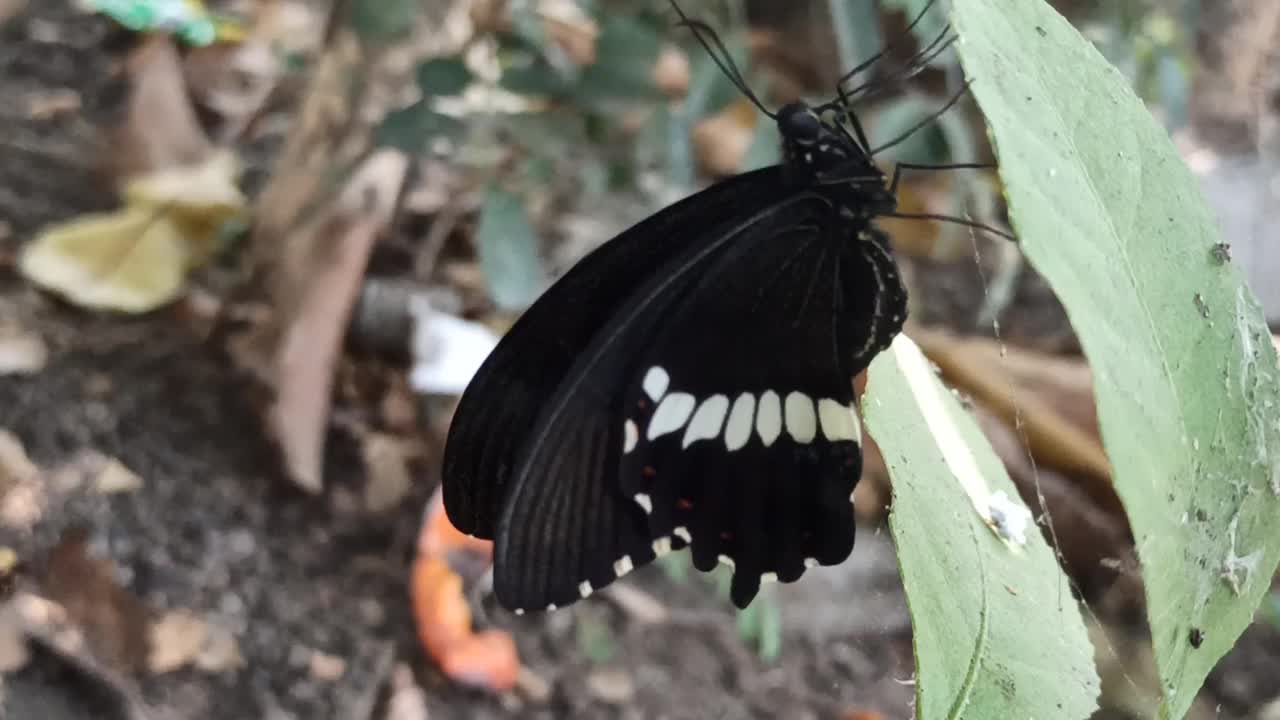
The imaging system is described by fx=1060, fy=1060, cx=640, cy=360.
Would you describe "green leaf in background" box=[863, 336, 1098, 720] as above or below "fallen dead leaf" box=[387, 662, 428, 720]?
above

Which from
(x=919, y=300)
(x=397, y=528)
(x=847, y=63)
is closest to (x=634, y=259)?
(x=847, y=63)

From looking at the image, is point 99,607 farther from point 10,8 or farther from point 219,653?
point 10,8

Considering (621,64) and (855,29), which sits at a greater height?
(855,29)

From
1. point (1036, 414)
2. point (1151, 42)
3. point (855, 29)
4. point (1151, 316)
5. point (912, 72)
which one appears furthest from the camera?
point (1151, 42)

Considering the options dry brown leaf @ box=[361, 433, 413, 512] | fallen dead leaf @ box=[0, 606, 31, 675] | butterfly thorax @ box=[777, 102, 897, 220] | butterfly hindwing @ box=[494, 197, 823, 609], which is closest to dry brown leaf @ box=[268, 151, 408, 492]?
dry brown leaf @ box=[361, 433, 413, 512]

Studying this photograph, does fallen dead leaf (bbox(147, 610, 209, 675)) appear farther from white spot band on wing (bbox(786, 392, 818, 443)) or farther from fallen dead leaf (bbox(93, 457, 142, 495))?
white spot band on wing (bbox(786, 392, 818, 443))

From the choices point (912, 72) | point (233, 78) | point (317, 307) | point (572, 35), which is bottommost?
point (233, 78)

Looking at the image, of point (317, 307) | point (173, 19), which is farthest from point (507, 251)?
point (173, 19)
